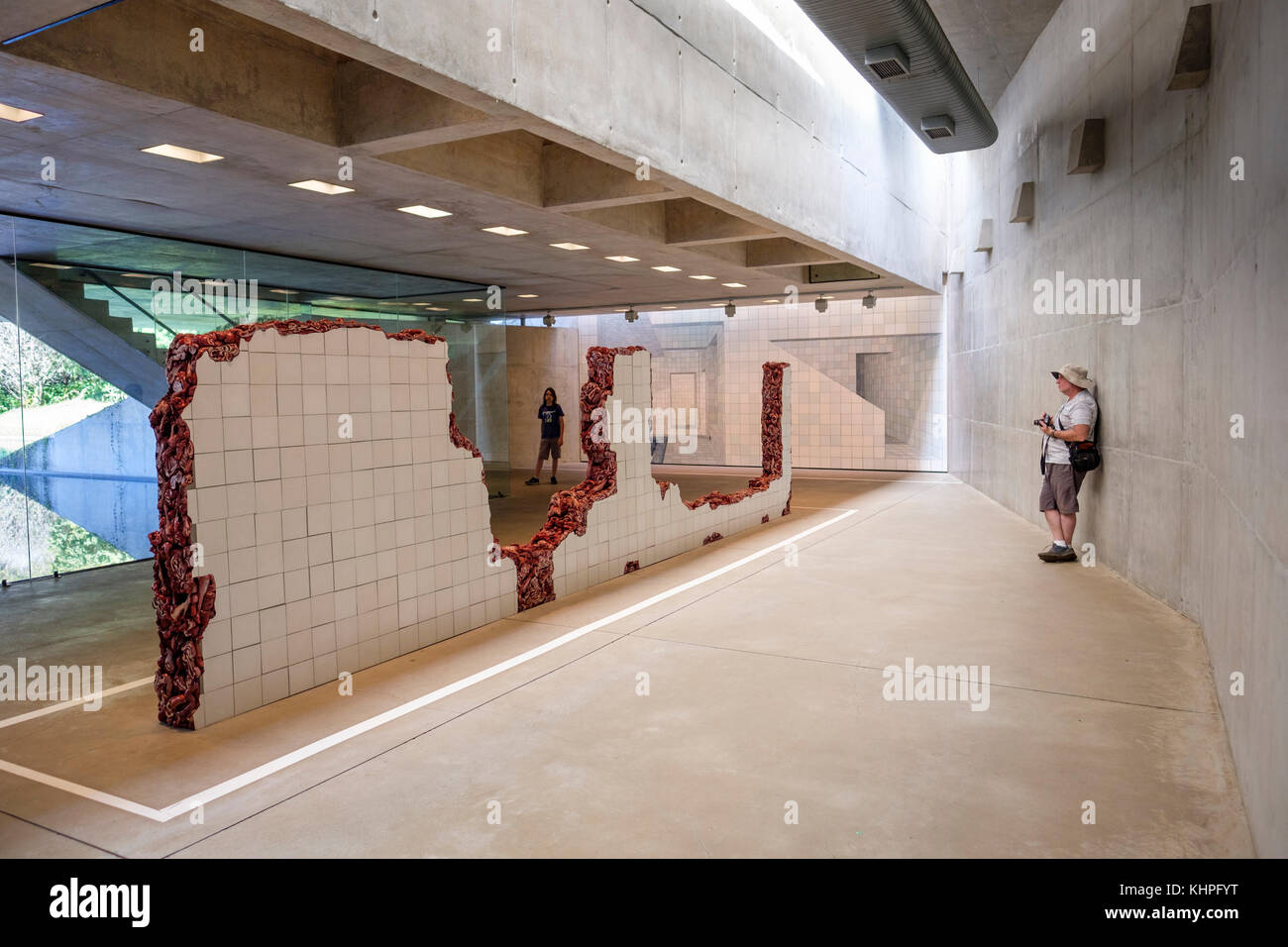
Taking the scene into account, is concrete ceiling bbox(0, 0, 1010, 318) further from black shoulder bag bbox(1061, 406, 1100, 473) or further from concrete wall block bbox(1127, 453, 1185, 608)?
concrete wall block bbox(1127, 453, 1185, 608)

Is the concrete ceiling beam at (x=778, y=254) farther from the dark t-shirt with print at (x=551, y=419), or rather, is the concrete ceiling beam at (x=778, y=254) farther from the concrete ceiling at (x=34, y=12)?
the concrete ceiling at (x=34, y=12)

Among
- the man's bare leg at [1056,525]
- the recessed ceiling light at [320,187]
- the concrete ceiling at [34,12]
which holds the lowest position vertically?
the man's bare leg at [1056,525]

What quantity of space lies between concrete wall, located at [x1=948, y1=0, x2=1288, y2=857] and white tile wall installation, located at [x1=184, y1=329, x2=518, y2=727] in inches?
161

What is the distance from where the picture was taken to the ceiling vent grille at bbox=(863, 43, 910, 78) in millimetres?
7059

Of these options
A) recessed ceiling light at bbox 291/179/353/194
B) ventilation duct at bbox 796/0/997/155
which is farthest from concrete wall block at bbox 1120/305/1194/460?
recessed ceiling light at bbox 291/179/353/194

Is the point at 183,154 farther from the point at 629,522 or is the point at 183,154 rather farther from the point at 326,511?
the point at 629,522

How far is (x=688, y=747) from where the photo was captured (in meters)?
→ 3.77

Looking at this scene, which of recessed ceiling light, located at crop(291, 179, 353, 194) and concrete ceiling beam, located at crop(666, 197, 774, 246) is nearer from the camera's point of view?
recessed ceiling light, located at crop(291, 179, 353, 194)

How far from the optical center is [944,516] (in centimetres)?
1067

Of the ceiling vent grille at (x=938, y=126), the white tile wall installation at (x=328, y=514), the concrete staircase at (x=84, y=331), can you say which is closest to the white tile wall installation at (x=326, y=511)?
the white tile wall installation at (x=328, y=514)

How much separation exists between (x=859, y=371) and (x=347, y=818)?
50.1 ft

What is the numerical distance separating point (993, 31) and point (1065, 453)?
15.6ft

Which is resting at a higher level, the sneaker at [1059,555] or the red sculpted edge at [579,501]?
the red sculpted edge at [579,501]

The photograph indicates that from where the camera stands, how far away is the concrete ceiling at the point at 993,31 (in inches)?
331
